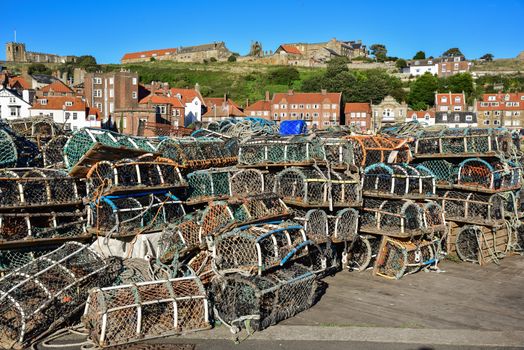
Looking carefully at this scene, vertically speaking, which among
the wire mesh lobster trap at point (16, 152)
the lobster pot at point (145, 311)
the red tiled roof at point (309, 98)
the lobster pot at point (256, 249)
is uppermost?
the red tiled roof at point (309, 98)

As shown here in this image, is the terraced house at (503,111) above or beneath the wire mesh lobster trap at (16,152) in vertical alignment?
above

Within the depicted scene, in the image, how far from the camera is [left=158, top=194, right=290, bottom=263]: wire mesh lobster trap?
6.53m

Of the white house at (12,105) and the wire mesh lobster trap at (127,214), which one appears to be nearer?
the wire mesh lobster trap at (127,214)

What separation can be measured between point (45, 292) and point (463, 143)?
290 inches

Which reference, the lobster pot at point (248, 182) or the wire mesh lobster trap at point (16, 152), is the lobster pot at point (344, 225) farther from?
the wire mesh lobster trap at point (16, 152)

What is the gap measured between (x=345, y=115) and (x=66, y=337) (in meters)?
44.1

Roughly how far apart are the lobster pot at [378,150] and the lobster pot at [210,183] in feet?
8.18

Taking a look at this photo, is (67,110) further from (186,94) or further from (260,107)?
(260,107)

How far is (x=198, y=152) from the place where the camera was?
889cm

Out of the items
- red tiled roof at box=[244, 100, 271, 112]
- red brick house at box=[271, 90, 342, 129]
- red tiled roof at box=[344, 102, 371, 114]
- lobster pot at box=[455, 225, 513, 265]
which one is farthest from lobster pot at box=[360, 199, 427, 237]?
red tiled roof at box=[344, 102, 371, 114]

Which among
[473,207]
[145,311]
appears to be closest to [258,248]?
[145,311]

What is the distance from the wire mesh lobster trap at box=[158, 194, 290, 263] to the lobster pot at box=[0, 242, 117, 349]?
0.88 meters

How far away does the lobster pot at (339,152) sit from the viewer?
8.48 metres

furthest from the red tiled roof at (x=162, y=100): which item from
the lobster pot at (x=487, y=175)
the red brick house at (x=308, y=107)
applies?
the lobster pot at (x=487, y=175)
